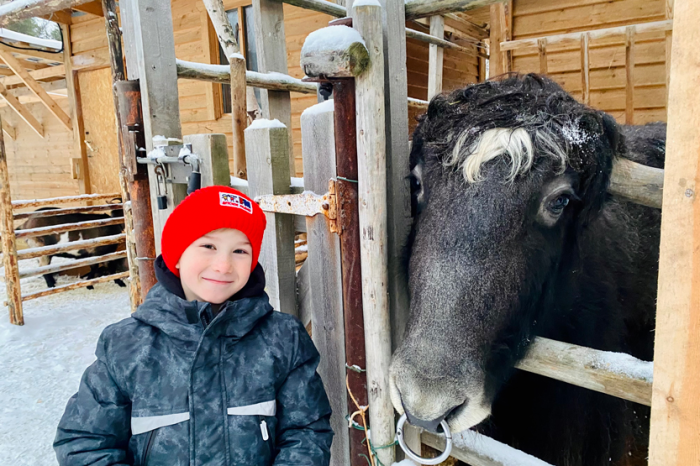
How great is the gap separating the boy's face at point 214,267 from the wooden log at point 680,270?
134cm

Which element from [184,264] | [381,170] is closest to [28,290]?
[184,264]

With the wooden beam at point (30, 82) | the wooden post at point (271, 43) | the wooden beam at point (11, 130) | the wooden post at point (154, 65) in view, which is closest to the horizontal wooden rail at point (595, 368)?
the wooden post at point (154, 65)

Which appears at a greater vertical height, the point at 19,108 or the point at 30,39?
the point at 30,39

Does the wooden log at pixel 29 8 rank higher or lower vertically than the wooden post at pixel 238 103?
higher

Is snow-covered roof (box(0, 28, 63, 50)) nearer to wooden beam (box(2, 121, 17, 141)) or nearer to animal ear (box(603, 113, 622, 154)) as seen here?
wooden beam (box(2, 121, 17, 141))

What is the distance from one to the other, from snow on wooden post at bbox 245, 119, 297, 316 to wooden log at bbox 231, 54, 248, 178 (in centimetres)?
101

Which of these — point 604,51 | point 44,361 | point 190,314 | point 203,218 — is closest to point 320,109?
point 203,218

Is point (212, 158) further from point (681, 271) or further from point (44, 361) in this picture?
point (44, 361)

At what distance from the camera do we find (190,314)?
1588mm

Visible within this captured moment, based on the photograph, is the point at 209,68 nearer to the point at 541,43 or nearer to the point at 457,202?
the point at 457,202

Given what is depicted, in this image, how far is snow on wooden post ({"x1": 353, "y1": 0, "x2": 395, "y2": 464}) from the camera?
4.95 feet

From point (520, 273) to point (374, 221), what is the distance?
0.52 meters

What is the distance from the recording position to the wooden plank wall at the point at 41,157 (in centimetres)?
1268

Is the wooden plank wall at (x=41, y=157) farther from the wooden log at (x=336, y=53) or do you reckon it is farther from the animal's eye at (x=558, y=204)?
the animal's eye at (x=558, y=204)
